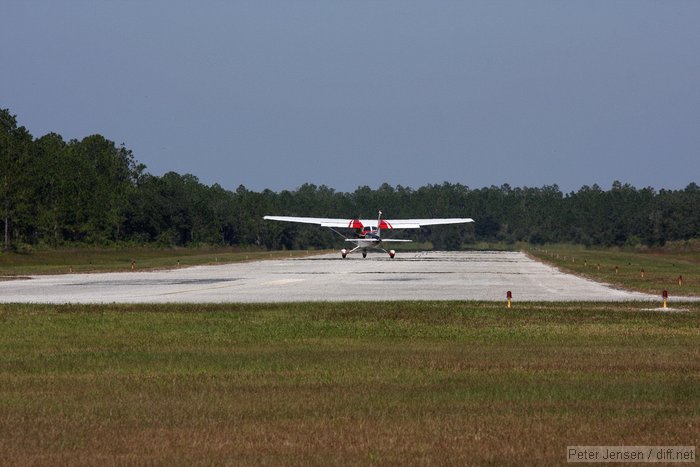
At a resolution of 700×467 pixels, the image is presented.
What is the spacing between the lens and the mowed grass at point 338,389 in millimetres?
12719

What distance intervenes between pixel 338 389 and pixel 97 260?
8325 cm

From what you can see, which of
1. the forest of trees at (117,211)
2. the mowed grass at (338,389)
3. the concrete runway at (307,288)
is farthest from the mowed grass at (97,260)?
the mowed grass at (338,389)

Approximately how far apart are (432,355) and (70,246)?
4082 inches

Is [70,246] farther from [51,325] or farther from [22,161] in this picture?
[51,325]

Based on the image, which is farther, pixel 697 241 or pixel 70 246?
pixel 697 241

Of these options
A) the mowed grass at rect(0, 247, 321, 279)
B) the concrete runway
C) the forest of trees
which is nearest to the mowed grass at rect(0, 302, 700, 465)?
the concrete runway

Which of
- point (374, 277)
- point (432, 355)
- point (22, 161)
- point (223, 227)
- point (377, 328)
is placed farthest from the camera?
point (223, 227)

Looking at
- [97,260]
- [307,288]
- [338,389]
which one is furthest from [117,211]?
[338,389]

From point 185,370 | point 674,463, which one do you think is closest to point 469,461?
point 674,463

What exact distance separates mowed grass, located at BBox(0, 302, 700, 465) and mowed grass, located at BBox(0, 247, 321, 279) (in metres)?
44.1

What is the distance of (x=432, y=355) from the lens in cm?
2242

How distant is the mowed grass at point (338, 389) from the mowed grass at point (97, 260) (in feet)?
145

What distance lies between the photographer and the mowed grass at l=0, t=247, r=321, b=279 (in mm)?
77562

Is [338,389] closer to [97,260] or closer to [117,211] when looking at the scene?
[97,260]
